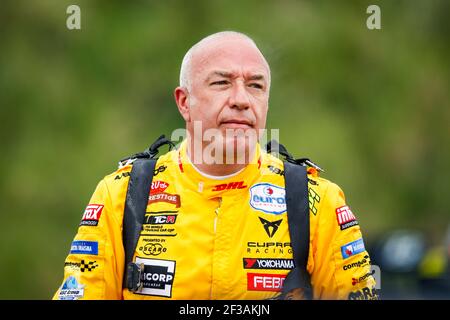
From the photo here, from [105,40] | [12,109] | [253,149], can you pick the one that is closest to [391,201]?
[105,40]

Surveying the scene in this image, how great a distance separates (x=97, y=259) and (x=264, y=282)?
777mm

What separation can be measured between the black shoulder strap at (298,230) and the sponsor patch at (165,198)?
53cm

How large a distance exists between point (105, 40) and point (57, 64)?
86 centimetres

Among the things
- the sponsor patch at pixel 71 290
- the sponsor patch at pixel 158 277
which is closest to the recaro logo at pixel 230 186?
the sponsor patch at pixel 158 277

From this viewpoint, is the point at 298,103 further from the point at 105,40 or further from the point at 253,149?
the point at 253,149

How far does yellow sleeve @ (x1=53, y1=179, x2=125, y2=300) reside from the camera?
371 centimetres

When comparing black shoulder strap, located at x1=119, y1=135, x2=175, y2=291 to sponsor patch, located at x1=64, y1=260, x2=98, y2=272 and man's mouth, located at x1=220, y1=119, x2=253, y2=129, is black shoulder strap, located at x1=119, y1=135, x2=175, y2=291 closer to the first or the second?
sponsor patch, located at x1=64, y1=260, x2=98, y2=272

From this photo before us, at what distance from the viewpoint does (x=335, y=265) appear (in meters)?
3.73

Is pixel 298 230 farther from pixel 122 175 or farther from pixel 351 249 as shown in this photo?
pixel 122 175

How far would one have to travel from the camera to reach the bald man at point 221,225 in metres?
3.67

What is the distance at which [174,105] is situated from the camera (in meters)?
12.5

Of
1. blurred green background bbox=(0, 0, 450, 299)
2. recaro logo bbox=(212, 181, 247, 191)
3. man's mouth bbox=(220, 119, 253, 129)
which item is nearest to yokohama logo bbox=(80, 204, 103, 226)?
recaro logo bbox=(212, 181, 247, 191)

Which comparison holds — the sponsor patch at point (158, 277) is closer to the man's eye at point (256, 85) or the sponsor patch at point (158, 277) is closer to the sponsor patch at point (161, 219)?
the sponsor patch at point (161, 219)

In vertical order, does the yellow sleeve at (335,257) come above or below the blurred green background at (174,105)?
below
